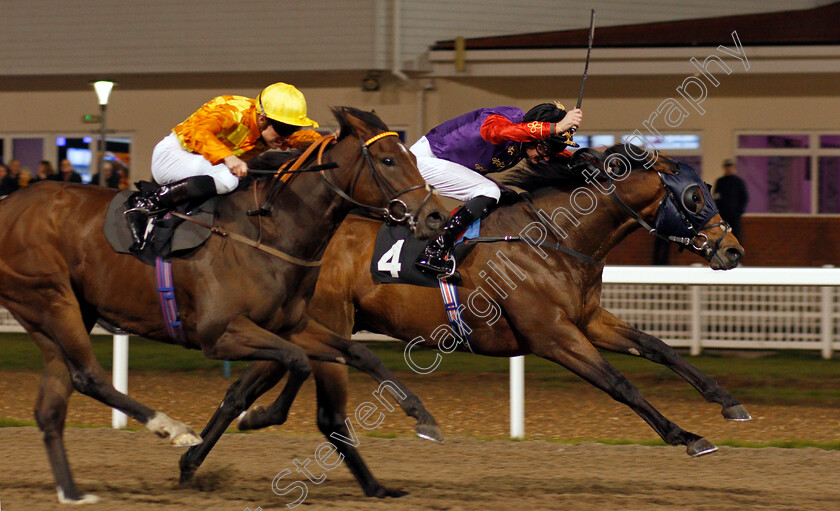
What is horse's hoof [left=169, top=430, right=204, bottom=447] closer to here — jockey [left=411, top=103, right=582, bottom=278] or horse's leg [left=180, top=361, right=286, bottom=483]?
horse's leg [left=180, top=361, right=286, bottom=483]

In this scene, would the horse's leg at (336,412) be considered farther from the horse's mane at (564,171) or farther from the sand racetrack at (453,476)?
the horse's mane at (564,171)

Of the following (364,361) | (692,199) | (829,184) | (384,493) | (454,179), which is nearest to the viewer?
(364,361)

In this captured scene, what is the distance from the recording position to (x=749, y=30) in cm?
1225

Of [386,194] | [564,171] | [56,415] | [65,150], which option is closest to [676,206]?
[564,171]

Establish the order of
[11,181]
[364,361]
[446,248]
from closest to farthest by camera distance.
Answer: [364,361] < [446,248] < [11,181]

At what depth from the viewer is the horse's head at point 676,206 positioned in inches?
188

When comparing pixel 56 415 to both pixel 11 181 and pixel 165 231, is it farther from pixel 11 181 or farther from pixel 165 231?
pixel 11 181

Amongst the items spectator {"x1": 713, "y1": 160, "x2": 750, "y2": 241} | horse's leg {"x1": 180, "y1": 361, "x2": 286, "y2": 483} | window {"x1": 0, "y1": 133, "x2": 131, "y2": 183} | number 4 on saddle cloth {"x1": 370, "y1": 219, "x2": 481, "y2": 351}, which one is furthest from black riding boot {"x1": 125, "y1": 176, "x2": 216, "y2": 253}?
window {"x1": 0, "y1": 133, "x2": 131, "y2": 183}

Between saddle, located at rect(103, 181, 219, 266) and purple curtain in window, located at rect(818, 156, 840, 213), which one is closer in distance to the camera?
saddle, located at rect(103, 181, 219, 266)

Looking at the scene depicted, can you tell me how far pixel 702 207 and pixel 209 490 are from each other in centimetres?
243

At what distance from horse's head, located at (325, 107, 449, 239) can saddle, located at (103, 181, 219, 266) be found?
0.56m

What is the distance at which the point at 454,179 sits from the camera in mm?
5109

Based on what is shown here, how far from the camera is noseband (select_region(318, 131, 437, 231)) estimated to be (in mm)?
4008

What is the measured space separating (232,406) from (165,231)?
869 mm
